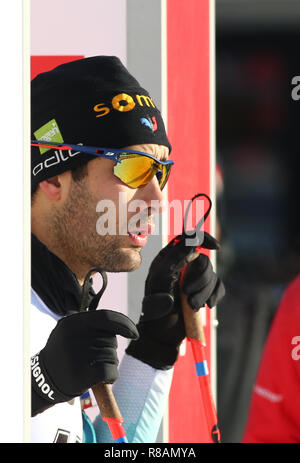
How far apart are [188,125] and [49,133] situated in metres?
0.68

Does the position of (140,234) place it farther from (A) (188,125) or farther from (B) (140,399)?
(A) (188,125)

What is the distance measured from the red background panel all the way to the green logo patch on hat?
1.55 feet

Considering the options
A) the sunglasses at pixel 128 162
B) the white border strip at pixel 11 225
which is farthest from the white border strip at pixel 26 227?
the sunglasses at pixel 128 162

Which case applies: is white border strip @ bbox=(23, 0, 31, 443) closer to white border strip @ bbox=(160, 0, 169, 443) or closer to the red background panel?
white border strip @ bbox=(160, 0, 169, 443)

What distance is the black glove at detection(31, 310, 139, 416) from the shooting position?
122 cm

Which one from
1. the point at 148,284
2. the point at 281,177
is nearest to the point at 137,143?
the point at 148,284

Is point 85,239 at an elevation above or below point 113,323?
above

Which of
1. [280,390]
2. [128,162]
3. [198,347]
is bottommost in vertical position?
[280,390]

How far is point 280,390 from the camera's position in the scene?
1.78m

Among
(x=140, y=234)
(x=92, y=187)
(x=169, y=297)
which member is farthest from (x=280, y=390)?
(x=92, y=187)

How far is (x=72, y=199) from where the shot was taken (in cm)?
154

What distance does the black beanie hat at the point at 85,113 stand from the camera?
5.03 feet

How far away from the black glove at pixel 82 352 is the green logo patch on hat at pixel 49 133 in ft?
1.39

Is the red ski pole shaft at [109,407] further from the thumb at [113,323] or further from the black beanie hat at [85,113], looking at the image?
the black beanie hat at [85,113]
